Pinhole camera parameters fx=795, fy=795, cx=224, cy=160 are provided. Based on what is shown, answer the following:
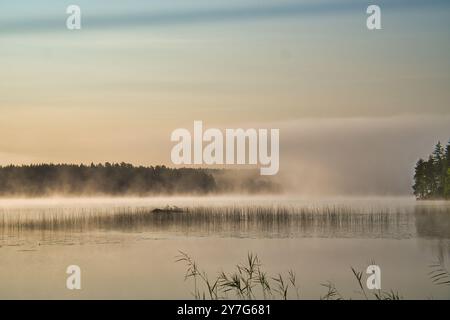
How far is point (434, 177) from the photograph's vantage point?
79.1ft

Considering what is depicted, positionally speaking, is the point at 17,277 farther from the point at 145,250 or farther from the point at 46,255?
the point at 145,250

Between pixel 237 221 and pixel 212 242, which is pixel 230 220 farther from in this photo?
pixel 212 242

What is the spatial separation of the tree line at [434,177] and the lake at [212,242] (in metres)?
0.71

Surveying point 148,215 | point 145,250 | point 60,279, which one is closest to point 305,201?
point 148,215

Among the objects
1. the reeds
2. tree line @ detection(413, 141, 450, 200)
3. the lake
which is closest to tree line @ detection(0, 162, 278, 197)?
the lake

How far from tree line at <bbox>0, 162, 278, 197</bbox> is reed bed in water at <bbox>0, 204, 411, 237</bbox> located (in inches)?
27.1

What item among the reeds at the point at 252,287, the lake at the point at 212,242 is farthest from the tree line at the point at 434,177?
the reeds at the point at 252,287

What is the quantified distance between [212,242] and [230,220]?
3.03 metres

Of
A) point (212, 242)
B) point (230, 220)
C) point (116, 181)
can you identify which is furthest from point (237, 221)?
point (116, 181)

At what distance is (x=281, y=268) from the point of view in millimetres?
12875

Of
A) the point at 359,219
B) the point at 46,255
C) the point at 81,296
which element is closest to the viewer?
the point at 81,296

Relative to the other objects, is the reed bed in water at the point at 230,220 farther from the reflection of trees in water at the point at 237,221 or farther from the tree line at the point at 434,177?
the tree line at the point at 434,177

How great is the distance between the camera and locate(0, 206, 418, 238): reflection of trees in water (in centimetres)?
1669
